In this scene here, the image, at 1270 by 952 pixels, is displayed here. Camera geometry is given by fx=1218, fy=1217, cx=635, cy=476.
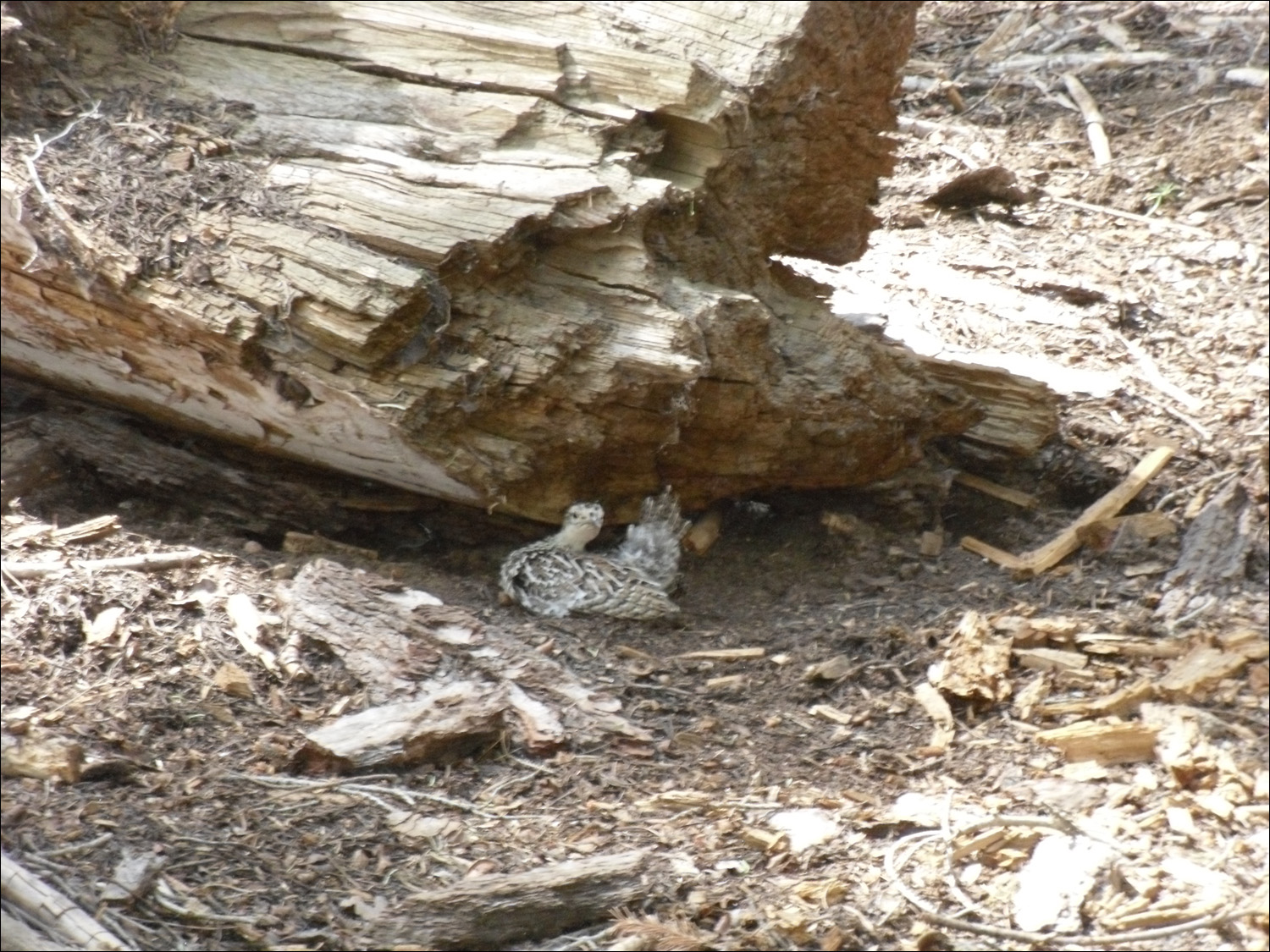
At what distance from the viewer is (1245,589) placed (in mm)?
4121

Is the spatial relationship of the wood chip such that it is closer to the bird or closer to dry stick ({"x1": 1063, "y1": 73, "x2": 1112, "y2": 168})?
the bird

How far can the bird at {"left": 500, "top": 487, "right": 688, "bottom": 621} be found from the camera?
4.46m

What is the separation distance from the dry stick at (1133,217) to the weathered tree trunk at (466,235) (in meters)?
2.68

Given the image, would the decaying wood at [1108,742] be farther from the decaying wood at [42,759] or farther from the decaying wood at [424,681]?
the decaying wood at [42,759]

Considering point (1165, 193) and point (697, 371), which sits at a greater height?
point (1165, 193)

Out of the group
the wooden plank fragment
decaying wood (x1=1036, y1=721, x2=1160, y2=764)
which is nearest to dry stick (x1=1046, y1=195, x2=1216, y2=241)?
the wooden plank fragment

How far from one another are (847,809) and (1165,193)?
16.6 feet

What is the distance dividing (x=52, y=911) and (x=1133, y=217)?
6.37 metres

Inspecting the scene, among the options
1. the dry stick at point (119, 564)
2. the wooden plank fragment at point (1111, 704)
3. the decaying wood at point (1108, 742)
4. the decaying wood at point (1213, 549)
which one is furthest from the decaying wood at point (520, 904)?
the decaying wood at point (1213, 549)

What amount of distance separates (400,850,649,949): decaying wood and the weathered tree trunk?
1729 mm

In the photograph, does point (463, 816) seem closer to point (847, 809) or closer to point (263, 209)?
point (847, 809)

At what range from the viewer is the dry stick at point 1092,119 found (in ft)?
24.2

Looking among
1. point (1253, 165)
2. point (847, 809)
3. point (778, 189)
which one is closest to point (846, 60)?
point (778, 189)

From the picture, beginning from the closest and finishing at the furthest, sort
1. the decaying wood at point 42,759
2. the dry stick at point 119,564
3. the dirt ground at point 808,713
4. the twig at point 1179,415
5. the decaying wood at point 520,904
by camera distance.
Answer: the decaying wood at point 520,904 → the dirt ground at point 808,713 → the decaying wood at point 42,759 → the dry stick at point 119,564 → the twig at point 1179,415
